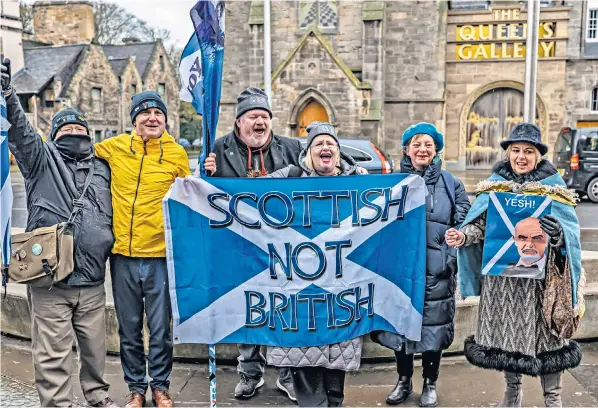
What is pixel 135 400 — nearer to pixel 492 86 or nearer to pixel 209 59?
pixel 209 59

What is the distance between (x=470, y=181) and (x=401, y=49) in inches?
256

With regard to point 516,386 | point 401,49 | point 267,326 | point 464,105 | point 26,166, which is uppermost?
point 401,49

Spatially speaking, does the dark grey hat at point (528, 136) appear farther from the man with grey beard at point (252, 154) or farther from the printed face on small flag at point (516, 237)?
the man with grey beard at point (252, 154)

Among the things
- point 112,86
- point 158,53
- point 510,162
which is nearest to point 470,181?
point 510,162

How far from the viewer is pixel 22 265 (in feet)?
12.4

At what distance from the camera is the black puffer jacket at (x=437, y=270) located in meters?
4.06

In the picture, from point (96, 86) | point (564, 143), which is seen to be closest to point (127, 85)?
point (96, 86)

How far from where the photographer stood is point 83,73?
1491 inches

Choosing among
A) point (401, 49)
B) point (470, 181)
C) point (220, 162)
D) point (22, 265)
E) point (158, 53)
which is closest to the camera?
point (22, 265)

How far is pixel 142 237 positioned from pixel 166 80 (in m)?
44.5

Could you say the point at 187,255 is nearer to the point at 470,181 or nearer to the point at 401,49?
the point at 470,181

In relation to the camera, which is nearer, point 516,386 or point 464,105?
point 516,386

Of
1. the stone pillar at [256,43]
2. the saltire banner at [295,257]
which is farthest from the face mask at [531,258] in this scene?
the stone pillar at [256,43]

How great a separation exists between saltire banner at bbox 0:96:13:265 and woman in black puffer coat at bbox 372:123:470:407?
2.38 metres
